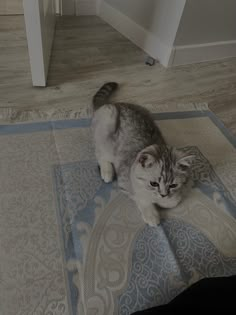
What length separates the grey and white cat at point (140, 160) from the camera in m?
1.01

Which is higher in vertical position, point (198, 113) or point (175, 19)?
point (175, 19)

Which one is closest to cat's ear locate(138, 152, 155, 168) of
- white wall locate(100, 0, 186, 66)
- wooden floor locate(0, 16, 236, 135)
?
wooden floor locate(0, 16, 236, 135)

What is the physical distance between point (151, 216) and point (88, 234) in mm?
265

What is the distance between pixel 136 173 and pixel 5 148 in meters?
0.71

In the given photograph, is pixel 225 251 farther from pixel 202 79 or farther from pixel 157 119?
pixel 202 79

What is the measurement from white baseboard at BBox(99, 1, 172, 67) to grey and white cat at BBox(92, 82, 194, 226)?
121cm

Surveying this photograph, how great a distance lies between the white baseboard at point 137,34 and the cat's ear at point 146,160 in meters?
1.59

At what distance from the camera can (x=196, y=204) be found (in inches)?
48.4

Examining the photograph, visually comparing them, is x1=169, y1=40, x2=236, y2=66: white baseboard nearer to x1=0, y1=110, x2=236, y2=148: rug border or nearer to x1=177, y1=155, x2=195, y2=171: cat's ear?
x1=0, y1=110, x2=236, y2=148: rug border

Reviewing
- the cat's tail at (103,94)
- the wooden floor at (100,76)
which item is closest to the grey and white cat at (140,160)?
the cat's tail at (103,94)

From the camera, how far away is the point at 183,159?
998mm

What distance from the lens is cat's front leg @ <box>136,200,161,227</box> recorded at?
3.62ft

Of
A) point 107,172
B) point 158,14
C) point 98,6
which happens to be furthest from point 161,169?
point 98,6

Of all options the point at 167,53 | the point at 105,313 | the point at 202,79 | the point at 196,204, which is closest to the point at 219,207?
the point at 196,204
